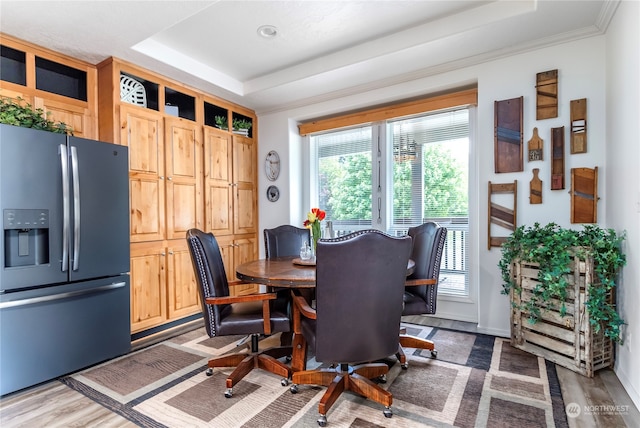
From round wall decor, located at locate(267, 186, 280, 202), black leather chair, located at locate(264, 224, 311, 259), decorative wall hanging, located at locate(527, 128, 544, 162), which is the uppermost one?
decorative wall hanging, located at locate(527, 128, 544, 162)

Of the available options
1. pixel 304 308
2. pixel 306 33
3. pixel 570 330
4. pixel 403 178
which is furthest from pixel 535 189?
pixel 306 33

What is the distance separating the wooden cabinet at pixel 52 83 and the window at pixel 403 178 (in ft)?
8.43

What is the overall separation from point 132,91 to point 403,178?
118 inches

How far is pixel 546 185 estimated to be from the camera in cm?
270

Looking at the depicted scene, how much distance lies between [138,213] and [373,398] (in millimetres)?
2636

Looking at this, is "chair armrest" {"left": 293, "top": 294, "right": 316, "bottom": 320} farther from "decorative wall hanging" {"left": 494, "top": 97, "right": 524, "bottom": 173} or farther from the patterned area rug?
"decorative wall hanging" {"left": 494, "top": 97, "right": 524, "bottom": 173}

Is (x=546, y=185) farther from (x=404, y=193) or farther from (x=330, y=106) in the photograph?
(x=330, y=106)

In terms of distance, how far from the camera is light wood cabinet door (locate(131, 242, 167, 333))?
2.98m

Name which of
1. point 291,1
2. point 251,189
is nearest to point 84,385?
point 251,189

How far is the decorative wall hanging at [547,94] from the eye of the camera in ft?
8.71

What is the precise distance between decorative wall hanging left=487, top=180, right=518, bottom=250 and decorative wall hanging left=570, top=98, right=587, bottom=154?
0.50 m

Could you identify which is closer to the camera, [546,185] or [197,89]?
[546,185]

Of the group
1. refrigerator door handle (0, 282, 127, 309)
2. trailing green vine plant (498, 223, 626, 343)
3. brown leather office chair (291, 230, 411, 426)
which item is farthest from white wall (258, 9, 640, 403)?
refrigerator door handle (0, 282, 127, 309)

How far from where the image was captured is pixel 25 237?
2109 mm
